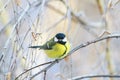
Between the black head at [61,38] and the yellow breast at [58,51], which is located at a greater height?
the black head at [61,38]

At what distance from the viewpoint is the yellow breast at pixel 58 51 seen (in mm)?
2357

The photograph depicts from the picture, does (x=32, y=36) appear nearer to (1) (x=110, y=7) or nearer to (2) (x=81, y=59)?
(1) (x=110, y=7)

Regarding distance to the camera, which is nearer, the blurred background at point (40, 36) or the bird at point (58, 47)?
the blurred background at point (40, 36)

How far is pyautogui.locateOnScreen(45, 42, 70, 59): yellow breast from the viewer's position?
7.73 ft

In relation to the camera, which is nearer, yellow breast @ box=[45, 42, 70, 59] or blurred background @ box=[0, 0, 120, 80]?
blurred background @ box=[0, 0, 120, 80]

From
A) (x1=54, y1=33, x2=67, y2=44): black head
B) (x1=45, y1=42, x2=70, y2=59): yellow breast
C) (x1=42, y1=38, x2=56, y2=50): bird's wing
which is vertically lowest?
(x1=45, y1=42, x2=70, y2=59): yellow breast

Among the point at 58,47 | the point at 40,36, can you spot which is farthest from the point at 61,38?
the point at 40,36

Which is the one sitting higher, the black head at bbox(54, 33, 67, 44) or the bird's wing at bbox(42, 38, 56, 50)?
the black head at bbox(54, 33, 67, 44)

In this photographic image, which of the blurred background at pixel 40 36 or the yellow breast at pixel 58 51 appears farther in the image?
the yellow breast at pixel 58 51

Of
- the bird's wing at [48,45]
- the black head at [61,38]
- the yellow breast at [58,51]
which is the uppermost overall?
the black head at [61,38]

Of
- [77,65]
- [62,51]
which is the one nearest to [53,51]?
[62,51]

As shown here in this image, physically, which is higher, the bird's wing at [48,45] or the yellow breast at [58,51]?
the bird's wing at [48,45]

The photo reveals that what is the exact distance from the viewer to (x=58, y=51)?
7.87 feet

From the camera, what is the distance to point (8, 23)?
7.98 feet
